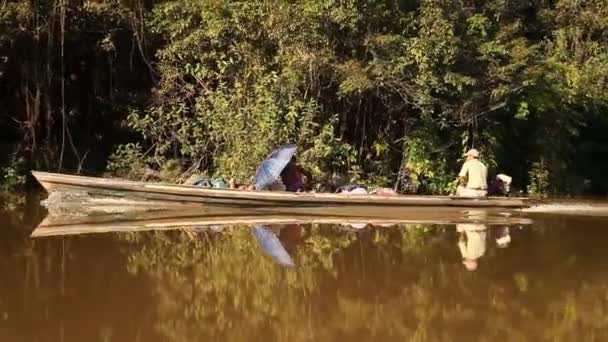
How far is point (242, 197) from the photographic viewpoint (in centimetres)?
988

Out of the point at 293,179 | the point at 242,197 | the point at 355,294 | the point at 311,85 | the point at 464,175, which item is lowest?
the point at 355,294

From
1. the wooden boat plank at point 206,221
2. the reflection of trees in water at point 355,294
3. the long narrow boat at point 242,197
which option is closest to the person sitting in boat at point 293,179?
the long narrow boat at point 242,197

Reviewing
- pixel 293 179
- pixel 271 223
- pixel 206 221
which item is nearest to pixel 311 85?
pixel 293 179

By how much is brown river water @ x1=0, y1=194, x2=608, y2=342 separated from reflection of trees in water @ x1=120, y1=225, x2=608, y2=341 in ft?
0.05

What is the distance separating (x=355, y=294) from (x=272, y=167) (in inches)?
189

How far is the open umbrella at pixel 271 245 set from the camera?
6963mm

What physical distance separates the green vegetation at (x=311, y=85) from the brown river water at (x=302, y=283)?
3.03m

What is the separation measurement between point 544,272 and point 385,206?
3450 millimetres

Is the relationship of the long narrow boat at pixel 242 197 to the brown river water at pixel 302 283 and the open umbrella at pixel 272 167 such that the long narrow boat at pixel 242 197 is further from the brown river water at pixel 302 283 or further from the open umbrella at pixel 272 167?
the brown river water at pixel 302 283

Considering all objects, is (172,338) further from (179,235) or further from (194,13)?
(194,13)

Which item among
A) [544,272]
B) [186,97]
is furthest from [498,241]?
[186,97]

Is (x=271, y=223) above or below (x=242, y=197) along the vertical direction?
below

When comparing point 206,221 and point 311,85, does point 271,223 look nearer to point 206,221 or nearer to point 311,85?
point 206,221

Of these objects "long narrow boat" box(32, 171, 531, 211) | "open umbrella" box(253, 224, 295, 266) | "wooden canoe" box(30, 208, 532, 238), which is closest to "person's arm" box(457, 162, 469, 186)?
"long narrow boat" box(32, 171, 531, 211)
